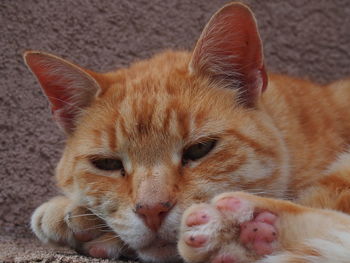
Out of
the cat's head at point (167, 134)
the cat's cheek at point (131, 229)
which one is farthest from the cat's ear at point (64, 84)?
the cat's cheek at point (131, 229)

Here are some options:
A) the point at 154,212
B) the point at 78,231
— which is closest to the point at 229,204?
the point at 154,212

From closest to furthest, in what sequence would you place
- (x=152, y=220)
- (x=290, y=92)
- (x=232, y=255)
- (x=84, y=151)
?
1. (x=232, y=255)
2. (x=152, y=220)
3. (x=84, y=151)
4. (x=290, y=92)

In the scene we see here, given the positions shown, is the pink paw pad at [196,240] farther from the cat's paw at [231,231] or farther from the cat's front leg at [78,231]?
the cat's front leg at [78,231]

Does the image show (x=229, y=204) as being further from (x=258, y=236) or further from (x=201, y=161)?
(x=201, y=161)

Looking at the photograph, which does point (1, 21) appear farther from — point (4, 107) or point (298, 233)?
point (298, 233)

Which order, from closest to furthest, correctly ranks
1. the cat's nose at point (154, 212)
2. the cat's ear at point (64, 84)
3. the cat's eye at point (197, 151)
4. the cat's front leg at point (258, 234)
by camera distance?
1. the cat's front leg at point (258, 234)
2. the cat's nose at point (154, 212)
3. the cat's eye at point (197, 151)
4. the cat's ear at point (64, 84)

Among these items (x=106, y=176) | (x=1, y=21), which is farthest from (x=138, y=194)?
(x=1, y=21)

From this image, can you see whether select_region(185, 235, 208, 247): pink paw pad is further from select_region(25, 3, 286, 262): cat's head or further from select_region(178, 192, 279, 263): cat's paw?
select_region(25, 3, 286, 262): cat's head
